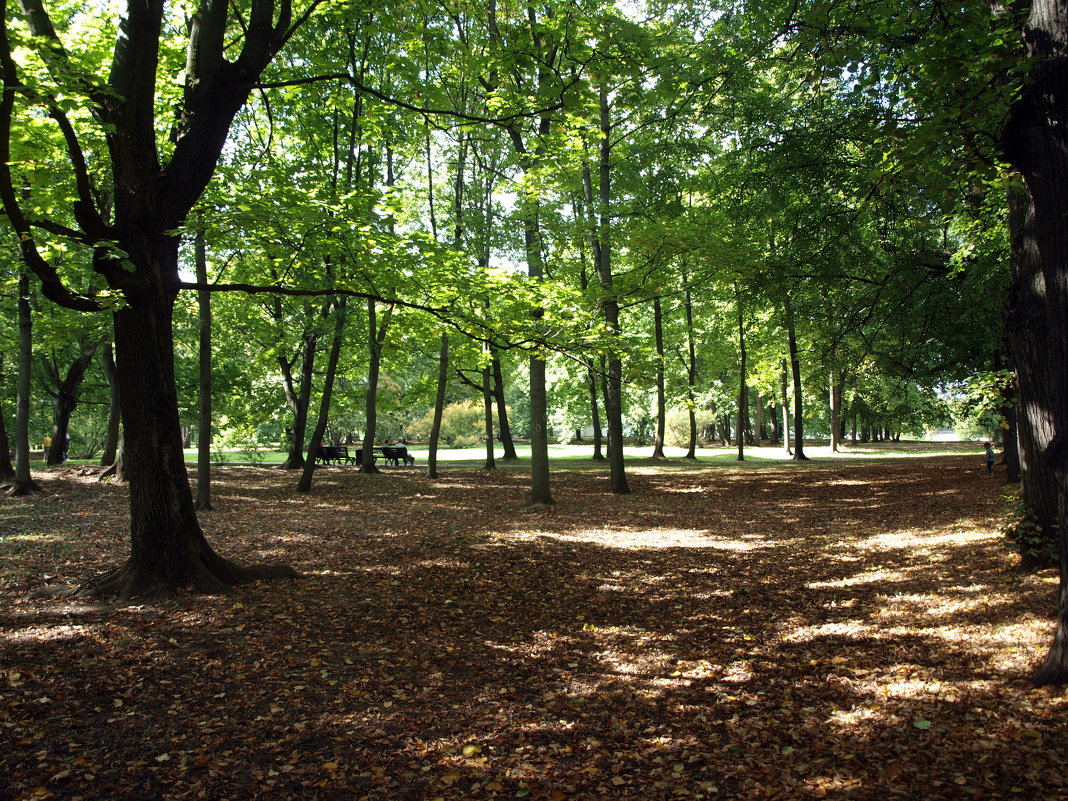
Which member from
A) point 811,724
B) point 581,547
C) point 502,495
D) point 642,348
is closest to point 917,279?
point 642,348

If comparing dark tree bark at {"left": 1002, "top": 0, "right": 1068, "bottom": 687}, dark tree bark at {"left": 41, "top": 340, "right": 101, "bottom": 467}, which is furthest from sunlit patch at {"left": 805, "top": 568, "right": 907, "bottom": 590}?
dark tree bark at {"left": 41, "top": 340, "right": 101, "bottom": 467}

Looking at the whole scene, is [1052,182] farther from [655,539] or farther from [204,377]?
[204,377]

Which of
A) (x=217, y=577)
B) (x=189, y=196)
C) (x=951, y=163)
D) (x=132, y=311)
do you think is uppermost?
(x=189, y=196)

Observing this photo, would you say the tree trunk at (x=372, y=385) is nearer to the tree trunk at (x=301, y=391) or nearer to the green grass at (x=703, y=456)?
the tree trunk at (x=301, y=391)

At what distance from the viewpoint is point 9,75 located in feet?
16.6

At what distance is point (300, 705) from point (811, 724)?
3416 mm

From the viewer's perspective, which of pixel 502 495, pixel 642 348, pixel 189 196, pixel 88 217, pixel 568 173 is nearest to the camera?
pixel 88 217

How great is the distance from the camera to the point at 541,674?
523 centimetres

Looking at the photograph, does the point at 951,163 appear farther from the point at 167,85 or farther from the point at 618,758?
the point at 167,85

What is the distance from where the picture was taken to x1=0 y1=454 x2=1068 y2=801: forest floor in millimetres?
3605

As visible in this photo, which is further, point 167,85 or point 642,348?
point 642,348

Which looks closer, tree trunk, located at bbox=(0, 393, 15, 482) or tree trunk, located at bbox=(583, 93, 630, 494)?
tree trunk, located at bbox=(0, 393, 15, 482)

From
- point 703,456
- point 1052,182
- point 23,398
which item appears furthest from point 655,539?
point 703,456

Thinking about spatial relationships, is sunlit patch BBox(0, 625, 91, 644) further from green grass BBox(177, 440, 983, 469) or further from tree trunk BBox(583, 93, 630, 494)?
green grass BBox(177, 440, 983, 469)
